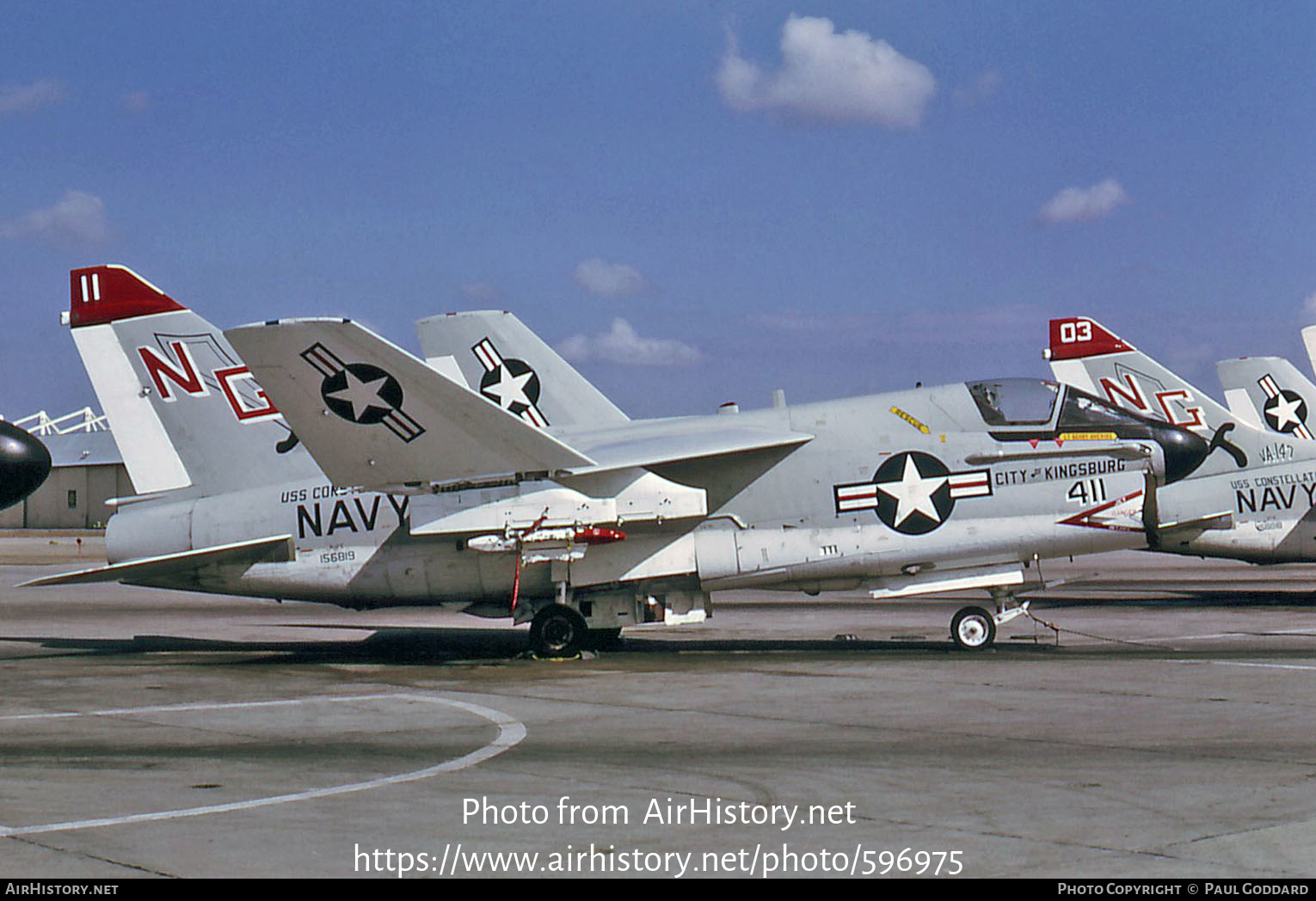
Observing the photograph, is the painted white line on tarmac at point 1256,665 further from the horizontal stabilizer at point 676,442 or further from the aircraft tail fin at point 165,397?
the aircraft tail fin at point 165,397

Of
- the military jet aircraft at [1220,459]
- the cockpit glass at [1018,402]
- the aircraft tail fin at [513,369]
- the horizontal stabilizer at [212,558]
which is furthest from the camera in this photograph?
the aircraft tail fin at [513,369]

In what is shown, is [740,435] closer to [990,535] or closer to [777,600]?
[990,535]

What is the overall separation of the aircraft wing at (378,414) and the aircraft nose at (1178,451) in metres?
7.23

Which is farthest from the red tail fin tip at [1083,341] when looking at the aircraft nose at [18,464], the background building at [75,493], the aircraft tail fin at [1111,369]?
the background building at [75,493]

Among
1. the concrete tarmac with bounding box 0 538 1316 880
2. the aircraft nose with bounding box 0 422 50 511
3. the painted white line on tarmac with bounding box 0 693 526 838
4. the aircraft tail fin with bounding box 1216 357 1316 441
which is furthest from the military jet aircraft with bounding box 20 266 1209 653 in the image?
the aircraft tail fin with bounding box 1216 357 1316 441

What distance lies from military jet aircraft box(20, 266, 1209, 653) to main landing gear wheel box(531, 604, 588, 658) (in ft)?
0.08

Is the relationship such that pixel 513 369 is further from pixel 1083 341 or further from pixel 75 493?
pixel 75 493

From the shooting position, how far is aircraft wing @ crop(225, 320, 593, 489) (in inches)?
604

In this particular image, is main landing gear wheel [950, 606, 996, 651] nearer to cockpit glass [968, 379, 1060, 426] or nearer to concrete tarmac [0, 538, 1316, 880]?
concrete tarmac [0, 538, 1316, 880]

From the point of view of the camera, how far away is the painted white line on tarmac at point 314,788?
749cm

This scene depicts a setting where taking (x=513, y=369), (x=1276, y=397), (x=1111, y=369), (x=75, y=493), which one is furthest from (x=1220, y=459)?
(x=75, y=493)

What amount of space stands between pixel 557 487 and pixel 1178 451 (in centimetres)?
775

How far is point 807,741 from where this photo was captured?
1041 cm

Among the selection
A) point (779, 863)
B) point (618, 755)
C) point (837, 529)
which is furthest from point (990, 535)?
point (779, 863)
